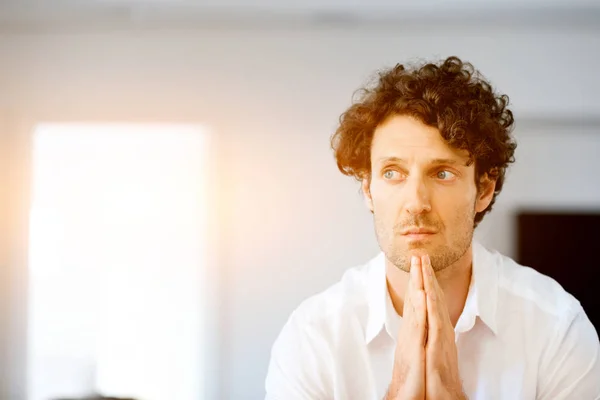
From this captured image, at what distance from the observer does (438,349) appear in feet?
3.61

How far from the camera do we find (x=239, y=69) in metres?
1.29

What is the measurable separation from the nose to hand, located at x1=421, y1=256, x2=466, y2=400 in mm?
111

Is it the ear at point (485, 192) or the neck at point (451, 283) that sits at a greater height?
the ear at point (485, 192)

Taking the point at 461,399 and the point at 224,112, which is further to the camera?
the point at 224,112

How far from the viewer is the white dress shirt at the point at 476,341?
1.18 meters

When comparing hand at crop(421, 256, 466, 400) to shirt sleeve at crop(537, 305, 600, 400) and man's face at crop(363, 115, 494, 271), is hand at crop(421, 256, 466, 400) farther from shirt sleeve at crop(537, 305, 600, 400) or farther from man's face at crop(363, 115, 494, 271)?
shirt sleeve at crop(537, 305, 600, 400)

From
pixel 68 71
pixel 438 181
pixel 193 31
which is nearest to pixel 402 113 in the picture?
pixel 438 181

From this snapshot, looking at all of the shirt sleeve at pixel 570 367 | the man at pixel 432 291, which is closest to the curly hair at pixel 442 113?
the man at pixel 432 291

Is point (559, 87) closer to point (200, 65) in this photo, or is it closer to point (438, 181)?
point (438, 181)

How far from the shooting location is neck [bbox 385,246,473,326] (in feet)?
3.89

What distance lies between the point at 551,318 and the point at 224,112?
74cm

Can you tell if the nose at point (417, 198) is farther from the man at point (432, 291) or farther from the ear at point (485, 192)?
the ear at point (485, 192)

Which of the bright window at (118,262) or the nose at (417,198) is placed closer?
the nose at (417,198)

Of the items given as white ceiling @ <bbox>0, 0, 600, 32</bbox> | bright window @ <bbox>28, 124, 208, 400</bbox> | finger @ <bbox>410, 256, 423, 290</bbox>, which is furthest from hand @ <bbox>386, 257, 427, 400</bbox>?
white ceiling @ <bbox>0, 0, 600, 32</bbox>
